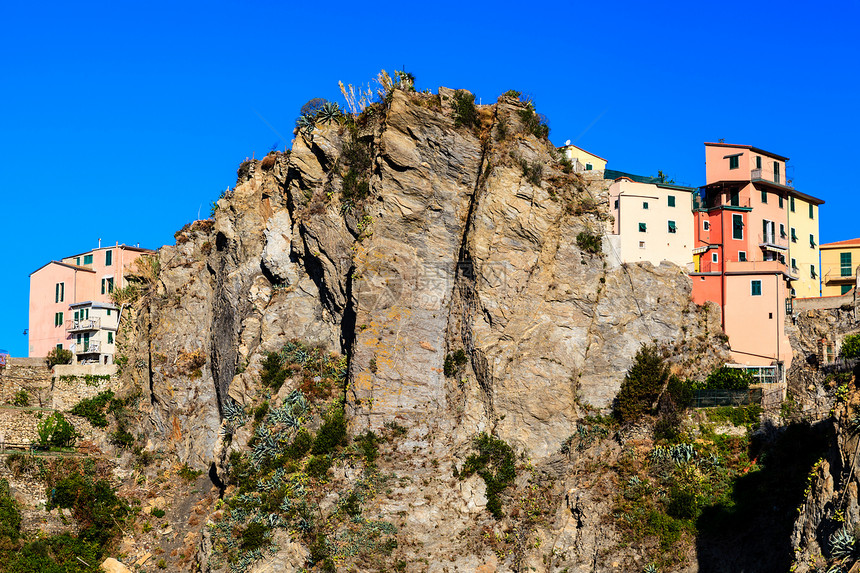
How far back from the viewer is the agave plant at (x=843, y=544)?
28.3 metres

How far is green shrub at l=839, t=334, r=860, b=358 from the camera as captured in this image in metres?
46.1

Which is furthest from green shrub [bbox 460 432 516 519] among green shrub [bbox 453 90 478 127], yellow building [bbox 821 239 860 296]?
yellow building [bbox 821 239 860 296]

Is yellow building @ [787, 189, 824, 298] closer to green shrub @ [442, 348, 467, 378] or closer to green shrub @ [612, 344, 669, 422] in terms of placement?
green shrub @ [612, 344, 669, 422]

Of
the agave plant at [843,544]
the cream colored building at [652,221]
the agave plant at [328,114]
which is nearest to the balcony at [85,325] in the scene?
the agave plant at [328,114]

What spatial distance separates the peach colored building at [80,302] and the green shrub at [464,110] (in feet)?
85.0

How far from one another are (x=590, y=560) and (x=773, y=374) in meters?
14.2

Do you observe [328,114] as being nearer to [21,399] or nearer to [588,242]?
[588,242]

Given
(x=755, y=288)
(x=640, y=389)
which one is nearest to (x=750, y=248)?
(x=755, y=288)

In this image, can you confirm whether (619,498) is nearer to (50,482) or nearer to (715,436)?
(715,436)

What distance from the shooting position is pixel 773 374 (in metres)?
49.4

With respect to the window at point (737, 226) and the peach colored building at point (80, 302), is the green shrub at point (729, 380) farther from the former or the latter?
the peach colored building at point (80, 302)

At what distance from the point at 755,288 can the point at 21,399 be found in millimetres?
41107

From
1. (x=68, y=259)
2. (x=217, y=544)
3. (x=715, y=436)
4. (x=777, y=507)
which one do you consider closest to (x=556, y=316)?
(x=715, y=436)

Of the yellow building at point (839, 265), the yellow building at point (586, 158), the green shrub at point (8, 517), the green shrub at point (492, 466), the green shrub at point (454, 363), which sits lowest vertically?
the green shrub at point (8, 517)
